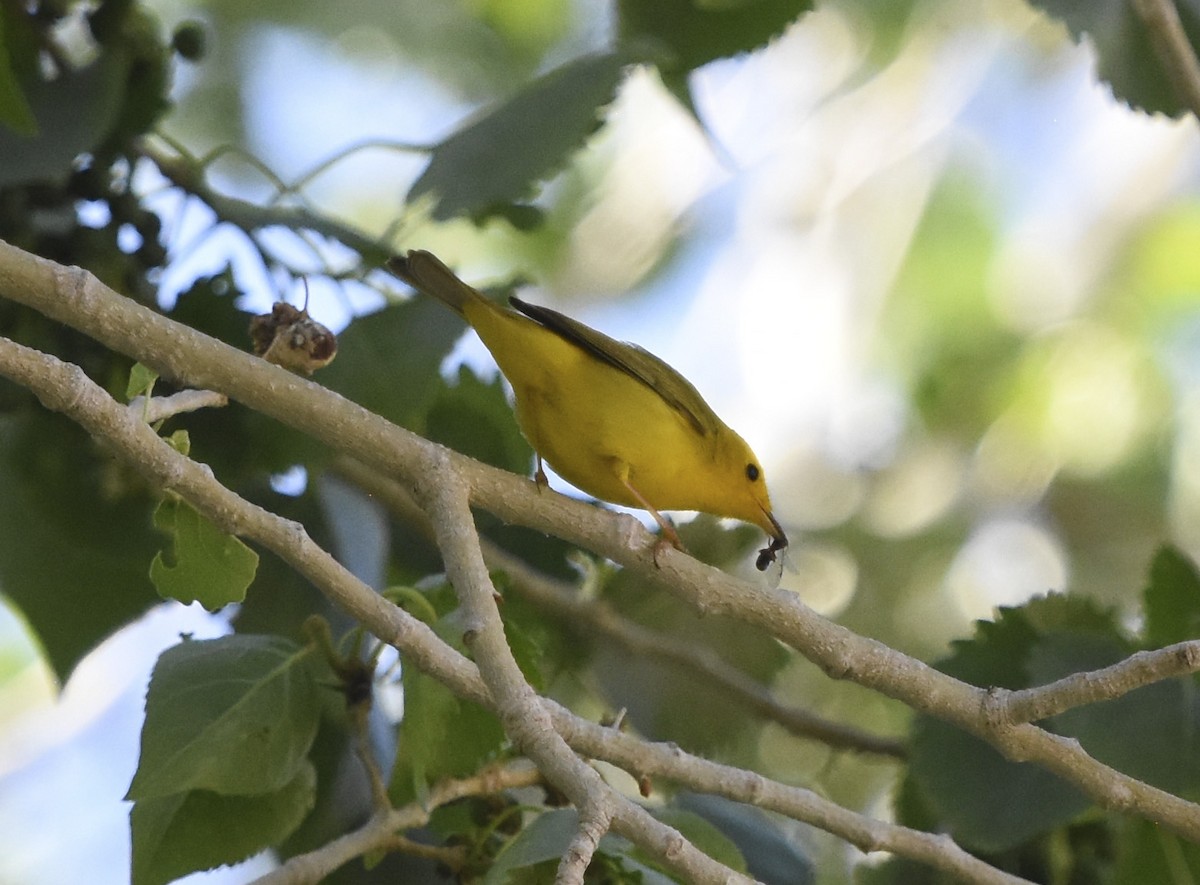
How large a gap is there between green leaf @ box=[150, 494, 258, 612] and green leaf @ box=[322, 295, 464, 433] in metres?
0.75

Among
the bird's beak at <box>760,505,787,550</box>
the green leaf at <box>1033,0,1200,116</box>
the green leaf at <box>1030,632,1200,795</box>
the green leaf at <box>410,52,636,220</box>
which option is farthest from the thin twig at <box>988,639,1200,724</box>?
the green leaf at <box>1033,0,1200,116</box>

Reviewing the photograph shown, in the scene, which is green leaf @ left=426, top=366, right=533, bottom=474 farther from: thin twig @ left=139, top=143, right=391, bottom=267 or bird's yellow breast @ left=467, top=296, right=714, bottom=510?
thin twig @ left=139, top=143, right=391, bottom=267

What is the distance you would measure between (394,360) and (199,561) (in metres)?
0.88

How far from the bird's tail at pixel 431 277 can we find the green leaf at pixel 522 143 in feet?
0.30

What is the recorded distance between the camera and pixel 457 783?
235cm

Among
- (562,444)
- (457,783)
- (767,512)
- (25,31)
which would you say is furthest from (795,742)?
(25,31)

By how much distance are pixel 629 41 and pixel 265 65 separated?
353cm

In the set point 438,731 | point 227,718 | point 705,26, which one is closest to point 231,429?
point 227,718

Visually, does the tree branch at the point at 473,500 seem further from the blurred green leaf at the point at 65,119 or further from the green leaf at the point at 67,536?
the green leaf at the point at 67,536

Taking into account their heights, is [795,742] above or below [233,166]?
below

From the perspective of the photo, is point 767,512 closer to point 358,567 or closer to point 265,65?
point 358,567

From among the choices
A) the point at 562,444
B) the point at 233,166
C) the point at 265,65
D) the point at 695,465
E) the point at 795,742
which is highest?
the point at 265,65

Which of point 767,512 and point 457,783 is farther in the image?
point 767,512

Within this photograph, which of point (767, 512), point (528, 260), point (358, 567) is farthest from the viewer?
point (528, 260)
